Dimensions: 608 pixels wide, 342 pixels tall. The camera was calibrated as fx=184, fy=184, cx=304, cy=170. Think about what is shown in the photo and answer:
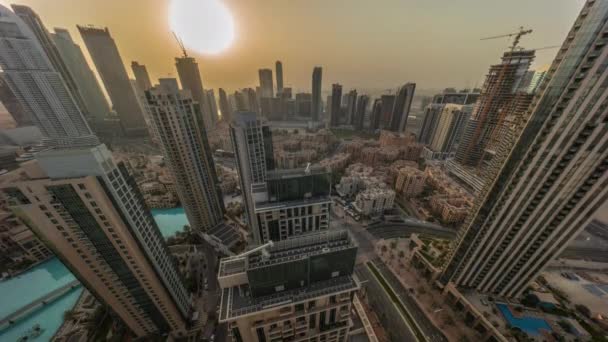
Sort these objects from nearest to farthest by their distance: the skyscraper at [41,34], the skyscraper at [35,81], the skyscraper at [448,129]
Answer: the skyscraper at [35,81]
the skyscraper at [41,34]
the skyscraper at [448,129]

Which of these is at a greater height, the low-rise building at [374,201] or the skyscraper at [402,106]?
the skyscraper at [402,106]

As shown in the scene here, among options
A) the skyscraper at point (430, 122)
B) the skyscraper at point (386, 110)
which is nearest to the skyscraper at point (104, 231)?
the skyscraper at point (430, 122)

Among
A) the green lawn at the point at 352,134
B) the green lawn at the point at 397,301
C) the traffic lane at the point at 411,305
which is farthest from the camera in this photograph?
the green lawn at the point at 352,134

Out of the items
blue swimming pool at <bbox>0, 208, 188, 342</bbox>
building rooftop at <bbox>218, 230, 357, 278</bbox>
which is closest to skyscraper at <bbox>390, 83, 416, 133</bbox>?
building rooftop at <bbox>218, 230, 357, 278</bbox>

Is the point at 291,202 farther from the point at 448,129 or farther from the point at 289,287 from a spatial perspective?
the point at 448,129

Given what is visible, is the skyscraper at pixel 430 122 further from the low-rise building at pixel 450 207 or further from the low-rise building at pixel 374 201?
the low-rise building at pixel 374 201

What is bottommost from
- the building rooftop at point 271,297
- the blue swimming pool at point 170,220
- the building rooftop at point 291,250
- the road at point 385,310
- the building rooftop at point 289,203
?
the road at point 385,310
